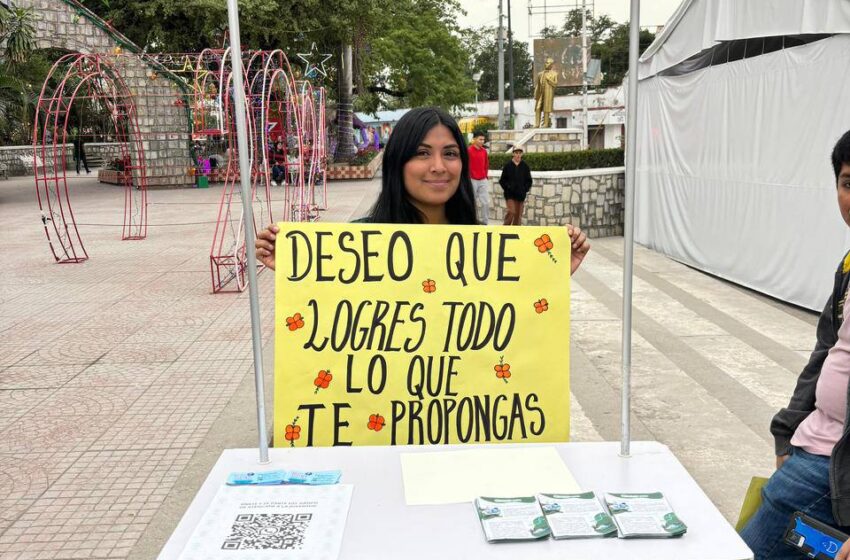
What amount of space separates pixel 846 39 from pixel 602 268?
167 inches

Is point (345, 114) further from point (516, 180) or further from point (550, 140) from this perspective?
point (516, 180)

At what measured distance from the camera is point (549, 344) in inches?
91.0

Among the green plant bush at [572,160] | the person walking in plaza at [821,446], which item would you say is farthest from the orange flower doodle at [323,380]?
the green plant bush at [572,160]

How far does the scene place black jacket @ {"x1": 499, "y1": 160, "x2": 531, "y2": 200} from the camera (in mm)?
12906

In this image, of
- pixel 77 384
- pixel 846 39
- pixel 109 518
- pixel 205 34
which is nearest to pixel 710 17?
pixel 846 39

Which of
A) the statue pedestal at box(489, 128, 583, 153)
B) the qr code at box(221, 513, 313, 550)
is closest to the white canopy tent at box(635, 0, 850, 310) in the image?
the qr code at box(221, 513, 313, 550)

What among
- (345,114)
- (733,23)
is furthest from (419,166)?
(345,114)

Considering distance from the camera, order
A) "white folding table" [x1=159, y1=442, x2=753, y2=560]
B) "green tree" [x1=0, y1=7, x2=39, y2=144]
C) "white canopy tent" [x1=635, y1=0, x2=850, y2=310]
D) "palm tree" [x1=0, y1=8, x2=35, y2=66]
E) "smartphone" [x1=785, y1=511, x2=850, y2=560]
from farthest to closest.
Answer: "green tree" [x1=0, y1=7, x2=39, y2=144]
"palm tree" [x1=0, y1=8, x2=35, y2=66]
"white canopy tent" [x1=635, y1=0, x2=850, y2=310]
"smartphone" [x1=785, y1=511, x2=850, y2=560]
"white folding table" [x1=159, y1=442, x2=753, y2=560]

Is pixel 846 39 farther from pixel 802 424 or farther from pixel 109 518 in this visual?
pixel 109 518

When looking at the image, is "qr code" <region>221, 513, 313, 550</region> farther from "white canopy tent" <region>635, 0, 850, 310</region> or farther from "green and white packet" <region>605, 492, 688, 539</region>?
"white canopy tent" <region>635, 0, 850, 310</region>

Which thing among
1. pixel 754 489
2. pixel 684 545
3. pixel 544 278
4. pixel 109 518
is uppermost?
pixel 544 278

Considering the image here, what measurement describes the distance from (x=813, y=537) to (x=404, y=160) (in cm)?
160

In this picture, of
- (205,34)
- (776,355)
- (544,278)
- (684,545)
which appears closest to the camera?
(684,545)

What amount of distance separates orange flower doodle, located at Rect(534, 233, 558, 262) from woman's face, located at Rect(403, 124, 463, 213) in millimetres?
447
